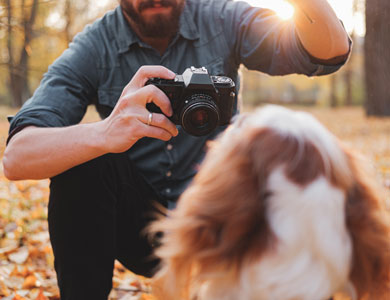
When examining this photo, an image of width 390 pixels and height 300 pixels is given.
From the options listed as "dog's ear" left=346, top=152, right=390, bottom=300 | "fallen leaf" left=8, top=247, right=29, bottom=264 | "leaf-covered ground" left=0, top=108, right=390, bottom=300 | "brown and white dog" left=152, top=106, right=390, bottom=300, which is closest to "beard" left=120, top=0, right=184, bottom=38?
"leaf-covered ground" left=0, top=108, right=390, bottom=300

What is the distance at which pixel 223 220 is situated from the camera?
0.93 meters

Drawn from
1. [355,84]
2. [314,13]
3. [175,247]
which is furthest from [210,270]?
[355,84]

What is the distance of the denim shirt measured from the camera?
1766 millimetres

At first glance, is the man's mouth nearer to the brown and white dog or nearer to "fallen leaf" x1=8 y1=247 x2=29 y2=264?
the brown and white dog

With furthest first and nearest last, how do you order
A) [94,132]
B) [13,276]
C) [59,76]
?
[13,276] < [59,76] < [94,132]

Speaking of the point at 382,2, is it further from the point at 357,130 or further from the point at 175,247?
the point at 175,247

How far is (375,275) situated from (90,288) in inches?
36.6

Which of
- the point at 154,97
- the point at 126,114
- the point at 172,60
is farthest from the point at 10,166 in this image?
the point at 172,60

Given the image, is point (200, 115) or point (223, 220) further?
point (200, 115)

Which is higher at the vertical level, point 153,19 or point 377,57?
point 153,19

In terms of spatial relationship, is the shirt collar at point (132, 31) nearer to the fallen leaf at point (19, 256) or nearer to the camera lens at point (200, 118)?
the camera lens at point (200, 118)

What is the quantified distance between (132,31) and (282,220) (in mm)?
1329

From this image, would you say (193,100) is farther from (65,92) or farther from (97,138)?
(65,92)

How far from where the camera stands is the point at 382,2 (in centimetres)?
712
